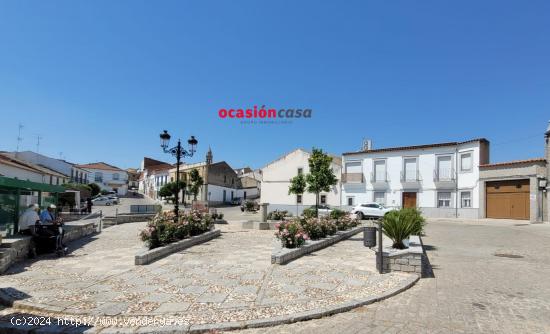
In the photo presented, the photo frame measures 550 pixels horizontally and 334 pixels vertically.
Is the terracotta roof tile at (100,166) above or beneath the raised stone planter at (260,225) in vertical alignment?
above

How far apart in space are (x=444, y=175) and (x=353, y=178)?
8229 millimetres

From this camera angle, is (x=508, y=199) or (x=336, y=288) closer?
(x=336, y=288)

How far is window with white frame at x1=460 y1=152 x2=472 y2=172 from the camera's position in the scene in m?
26.6

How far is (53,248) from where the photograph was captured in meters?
8.91

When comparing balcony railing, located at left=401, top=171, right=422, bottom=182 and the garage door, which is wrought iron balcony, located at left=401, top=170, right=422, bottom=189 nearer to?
balcony railing, located at left=401, top=171, right=422, bottom=182

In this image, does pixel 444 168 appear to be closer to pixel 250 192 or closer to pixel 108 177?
→ pixel 250 192

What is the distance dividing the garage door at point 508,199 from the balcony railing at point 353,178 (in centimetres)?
1068

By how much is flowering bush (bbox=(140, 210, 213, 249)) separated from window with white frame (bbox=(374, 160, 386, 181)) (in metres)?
22.8

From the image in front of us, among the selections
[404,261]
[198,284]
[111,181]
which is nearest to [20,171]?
[198,284]

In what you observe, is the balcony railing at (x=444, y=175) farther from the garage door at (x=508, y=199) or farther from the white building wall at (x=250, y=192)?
the white building wall at (x=250, y=192)

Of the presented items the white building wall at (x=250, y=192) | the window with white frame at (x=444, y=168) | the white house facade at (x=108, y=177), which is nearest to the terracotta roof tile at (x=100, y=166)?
the white house facade at (x=108, y=177)

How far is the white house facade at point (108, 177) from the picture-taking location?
6629cm

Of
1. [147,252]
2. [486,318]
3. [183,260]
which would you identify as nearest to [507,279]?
[486,318]

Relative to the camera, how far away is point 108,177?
2667 inches
